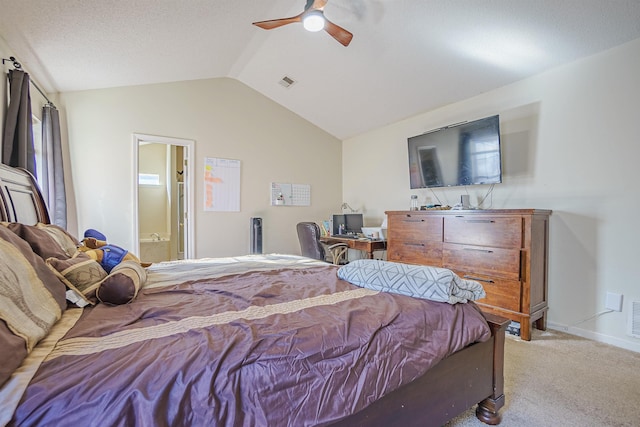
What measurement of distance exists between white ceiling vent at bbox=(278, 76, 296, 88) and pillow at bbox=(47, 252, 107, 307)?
3329mm

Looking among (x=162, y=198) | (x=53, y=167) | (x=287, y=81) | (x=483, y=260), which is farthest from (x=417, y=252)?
(x=162, y=198)

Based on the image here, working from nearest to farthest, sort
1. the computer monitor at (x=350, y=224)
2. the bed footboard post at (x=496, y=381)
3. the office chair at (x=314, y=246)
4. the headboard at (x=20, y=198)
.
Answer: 1. the bed footboard post at (x=496, y=381)
2. the headboard at (x=20, y=198)
3. the office chair at (x=314, y=246)
4. the computer monitor at (x=350, y=224)

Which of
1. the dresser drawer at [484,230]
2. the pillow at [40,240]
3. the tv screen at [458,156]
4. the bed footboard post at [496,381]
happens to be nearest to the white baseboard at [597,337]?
the dresser drawer at [484,230]

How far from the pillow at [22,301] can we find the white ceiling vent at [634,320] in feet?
11.6

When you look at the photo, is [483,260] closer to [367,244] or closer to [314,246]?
[367,244]

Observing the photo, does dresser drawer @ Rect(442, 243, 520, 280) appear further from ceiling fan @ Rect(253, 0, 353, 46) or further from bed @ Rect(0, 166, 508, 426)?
ceiling fan @ Rect(253, 0, 353, 46)

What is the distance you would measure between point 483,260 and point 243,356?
8.28 ft

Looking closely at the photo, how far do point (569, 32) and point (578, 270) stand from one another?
6.38ft

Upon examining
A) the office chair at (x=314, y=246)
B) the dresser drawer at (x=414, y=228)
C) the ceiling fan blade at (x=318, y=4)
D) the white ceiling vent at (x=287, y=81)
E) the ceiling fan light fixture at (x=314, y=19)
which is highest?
the white ceiling vent at (x=287, y=81)

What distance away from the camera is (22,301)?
0.88m

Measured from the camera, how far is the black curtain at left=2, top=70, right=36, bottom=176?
2.14 m

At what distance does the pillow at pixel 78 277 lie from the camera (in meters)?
1.19

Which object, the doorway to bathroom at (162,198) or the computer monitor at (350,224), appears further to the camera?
the doorway to bathroom at (162,198)

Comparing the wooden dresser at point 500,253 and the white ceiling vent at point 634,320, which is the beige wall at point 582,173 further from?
the wooden dresser at point 500,253
